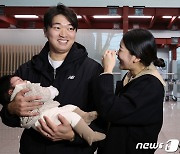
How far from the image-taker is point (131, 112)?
5.06 feet

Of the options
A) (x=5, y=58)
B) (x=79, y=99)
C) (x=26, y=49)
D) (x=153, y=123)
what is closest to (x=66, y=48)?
(x=79, y=99)

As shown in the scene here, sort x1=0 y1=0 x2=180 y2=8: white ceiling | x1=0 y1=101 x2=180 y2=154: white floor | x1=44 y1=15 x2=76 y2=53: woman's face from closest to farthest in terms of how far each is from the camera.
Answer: x1=44 y1=15 x2=76 y2=53: woman's face → x1=0 y1=101 x2=180 y2=154: white floor → x1=0 y1=0 x2=180 y2=8: white ceiling

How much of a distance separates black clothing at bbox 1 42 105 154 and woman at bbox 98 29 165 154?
10cm

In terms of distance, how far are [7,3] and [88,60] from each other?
723cm

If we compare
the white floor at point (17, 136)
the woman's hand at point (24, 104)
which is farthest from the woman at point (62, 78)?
the white floor at point (17, 136)

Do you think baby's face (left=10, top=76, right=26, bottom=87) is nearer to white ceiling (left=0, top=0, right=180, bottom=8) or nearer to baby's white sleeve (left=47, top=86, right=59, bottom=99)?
baby's white sleeve (left=47, top=86, right=59, bottom=99)

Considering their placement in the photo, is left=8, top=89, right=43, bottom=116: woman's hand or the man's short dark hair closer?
left=8, top=89, right=43, bottom=116: woman's hand

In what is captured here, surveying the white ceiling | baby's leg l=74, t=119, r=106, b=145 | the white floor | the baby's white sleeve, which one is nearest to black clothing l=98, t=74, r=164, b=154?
baby's leg l=74, t=119, r=106, b=145

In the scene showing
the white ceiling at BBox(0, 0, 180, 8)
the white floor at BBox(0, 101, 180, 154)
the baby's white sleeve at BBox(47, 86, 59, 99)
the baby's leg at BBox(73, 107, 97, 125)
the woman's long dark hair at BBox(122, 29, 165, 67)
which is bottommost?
the white floor at BBox(0, 101, 180, 154)

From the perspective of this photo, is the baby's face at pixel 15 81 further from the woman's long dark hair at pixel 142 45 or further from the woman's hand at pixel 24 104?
the woman's long dark hair at pixel 142 45

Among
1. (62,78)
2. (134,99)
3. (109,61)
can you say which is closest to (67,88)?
(62,78)

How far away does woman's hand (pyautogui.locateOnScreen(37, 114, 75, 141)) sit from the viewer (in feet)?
4.90

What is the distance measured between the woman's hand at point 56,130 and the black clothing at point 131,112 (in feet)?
0.60

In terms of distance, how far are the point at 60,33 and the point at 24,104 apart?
1.44 ft
